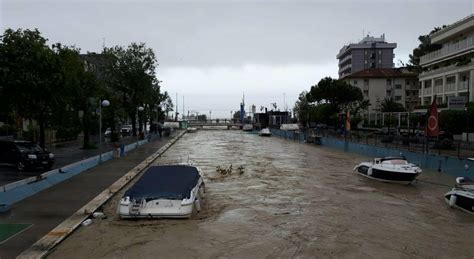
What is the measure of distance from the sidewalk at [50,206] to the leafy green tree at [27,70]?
16.0 feet

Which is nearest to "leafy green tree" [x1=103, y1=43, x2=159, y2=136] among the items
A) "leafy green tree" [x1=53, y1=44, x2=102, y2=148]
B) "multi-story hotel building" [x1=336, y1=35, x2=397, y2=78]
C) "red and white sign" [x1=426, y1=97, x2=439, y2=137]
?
"leafy green tree" [x1=53, y1=44, x2=102, y2=148]

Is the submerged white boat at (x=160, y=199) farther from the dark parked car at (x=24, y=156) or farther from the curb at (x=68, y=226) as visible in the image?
the dark parked car at (x=24, y=156)

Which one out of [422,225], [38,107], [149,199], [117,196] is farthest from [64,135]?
[422,225]

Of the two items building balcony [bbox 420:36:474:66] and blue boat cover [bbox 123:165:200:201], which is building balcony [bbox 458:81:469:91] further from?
blue boat cover [bbox 123:165:200:201]

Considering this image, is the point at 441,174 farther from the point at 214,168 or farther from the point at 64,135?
the point at 64,135

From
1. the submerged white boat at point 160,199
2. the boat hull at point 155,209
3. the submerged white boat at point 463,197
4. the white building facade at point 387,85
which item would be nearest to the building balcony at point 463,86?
the white building facade at point 387,85

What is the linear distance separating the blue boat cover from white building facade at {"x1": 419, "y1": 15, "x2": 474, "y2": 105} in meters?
46.5

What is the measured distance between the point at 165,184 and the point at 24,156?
983cm

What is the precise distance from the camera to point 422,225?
44.9 feet

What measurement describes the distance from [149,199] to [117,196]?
13.6 feet

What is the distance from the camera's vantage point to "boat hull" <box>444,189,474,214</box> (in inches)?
616

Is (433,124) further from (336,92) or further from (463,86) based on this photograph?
(336,92)

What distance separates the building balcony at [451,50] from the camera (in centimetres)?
Result: 5219

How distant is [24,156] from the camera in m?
20.2
